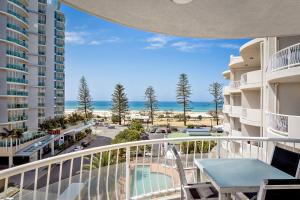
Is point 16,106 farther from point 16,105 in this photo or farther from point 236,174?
point 236,174

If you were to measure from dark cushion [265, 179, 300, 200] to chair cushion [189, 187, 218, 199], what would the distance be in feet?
2.83

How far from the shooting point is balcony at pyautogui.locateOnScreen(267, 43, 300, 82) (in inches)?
278

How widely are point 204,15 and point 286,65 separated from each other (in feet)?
19.1

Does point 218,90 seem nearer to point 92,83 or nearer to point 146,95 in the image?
point 146,95

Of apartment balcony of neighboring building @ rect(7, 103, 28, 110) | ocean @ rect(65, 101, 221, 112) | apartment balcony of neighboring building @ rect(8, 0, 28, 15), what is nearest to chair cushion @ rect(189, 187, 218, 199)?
apartment balcony of neighboring building @ rect(7, 103, 28, 110)

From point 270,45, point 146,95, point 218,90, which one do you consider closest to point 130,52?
point 146,95

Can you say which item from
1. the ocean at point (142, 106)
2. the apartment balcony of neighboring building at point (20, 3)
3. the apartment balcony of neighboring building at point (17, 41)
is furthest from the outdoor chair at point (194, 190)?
the ocean at point (142, 106)

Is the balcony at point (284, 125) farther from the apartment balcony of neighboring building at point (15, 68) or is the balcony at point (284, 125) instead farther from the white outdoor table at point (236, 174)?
the apartment balcony of neighboring building at point (15, 68)

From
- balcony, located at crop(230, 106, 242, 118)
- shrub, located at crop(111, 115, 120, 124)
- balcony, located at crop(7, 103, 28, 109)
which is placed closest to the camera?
balcony, located at crop(230, 106, 242, 118)

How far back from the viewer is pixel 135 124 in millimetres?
30750

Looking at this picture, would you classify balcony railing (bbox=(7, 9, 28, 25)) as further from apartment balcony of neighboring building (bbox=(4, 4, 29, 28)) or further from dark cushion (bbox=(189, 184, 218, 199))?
dark cushion (bbox=(189, 184, 218, 199))

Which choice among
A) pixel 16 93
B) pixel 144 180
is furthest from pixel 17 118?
pixel 144 180

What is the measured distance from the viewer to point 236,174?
96.0 inches

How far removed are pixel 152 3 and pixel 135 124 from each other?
2859 centimetres
